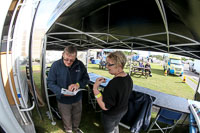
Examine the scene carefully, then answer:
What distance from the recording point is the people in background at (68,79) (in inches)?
62.2

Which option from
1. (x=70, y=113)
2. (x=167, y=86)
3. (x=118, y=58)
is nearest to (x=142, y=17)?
(x=118, y=58)

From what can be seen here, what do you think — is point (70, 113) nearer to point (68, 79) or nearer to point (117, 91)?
point (68, 79)

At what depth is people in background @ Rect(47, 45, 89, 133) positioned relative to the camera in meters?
1.58

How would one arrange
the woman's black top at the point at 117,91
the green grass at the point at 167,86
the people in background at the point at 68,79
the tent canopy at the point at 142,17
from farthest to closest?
the green grass at the point at 167,86, the tent canopy at the point at 142,17, the people in background at the point at 68,79, the woman's black top at the point at 117,91

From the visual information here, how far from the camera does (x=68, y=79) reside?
1710mm

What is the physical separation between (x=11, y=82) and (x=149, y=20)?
2890 millimetres

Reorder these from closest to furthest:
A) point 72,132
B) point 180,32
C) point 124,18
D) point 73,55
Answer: point 73,55, point 72,132, point 180,32, point 124,18

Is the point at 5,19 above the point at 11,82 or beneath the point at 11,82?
above

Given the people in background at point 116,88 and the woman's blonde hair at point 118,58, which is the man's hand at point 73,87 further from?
the woman's blonde hair at point 118,58

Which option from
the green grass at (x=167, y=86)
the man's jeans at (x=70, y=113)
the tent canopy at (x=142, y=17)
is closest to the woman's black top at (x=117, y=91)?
the man's jeans at (x=70, y=113)

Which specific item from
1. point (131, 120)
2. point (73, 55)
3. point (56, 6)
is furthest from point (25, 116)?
point (131, 120)

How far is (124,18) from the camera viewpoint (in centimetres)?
279

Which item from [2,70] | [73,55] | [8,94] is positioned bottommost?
[8,94]

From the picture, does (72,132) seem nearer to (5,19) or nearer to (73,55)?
(73,55)
